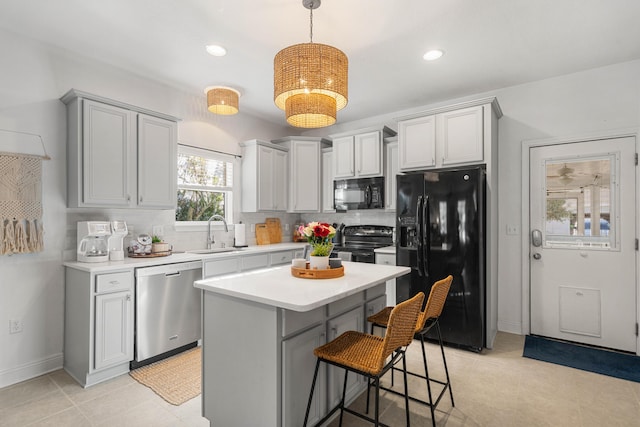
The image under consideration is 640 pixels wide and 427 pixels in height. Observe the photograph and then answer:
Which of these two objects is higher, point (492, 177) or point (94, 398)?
point (492, 177)

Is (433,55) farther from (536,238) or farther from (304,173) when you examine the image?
(304,173)

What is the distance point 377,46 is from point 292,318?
2426 mm

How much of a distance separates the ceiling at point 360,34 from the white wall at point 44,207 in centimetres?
19

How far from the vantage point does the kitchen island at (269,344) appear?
1.66 m

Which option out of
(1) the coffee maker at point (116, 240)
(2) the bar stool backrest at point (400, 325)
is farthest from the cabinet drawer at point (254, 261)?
(2) the bar stool backrest at point (400, 325)

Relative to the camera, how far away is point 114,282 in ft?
8.61

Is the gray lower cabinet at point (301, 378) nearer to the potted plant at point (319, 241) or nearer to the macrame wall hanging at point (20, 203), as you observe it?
the potted plant at point (319, 241)

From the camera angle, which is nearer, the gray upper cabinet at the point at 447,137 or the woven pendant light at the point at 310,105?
the woven pendant light at the point at 310,105

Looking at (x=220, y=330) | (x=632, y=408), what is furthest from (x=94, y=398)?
(x=632, y=408)

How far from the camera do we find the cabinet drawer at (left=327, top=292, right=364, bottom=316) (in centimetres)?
204

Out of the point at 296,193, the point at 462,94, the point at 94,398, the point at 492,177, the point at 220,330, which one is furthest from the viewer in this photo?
the point at 296,193

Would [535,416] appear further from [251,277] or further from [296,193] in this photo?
[296,193]

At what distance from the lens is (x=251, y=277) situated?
219 cm

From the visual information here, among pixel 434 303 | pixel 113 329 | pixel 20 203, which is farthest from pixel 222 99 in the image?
pixel 434 303
